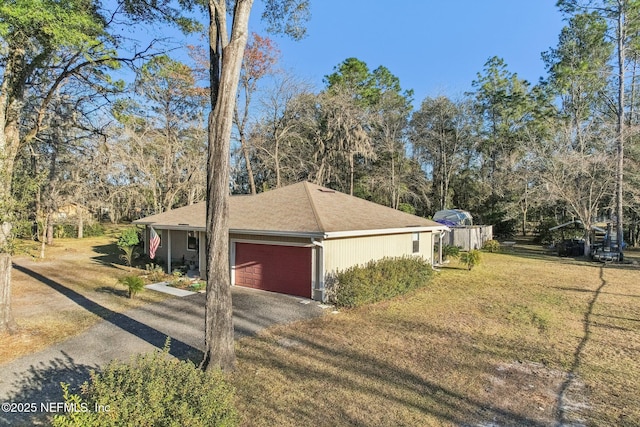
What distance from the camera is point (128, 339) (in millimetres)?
7828

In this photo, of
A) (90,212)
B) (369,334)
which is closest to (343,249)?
(369,334)

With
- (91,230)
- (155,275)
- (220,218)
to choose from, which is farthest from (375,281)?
(91,230)

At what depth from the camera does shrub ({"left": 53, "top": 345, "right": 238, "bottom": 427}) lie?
335 centimetres

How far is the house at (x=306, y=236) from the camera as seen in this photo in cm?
1132

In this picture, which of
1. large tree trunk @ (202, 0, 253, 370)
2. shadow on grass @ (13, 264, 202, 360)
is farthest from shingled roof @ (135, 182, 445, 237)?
large tree trunk @ (202, 0, 253, 370)

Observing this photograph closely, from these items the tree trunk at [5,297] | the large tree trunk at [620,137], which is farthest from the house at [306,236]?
the large tree trunk at [620,137]

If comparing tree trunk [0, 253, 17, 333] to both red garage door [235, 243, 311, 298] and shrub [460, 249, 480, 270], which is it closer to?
red garage door [235, 243, 311, 298]

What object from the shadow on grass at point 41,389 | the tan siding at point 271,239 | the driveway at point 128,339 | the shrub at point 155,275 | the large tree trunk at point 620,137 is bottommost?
the shadow on grass at point 41,389

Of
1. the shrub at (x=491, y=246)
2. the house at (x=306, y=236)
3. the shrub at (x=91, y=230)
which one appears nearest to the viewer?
the house at (x=306, y=236)

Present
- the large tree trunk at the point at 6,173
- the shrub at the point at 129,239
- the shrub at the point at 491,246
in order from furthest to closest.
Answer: the shrub at the point at 491,246 → the shrub at the point at 129,239 → the large tree trunk at the point at 6,173

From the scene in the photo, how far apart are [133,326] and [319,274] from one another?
5.47 metres

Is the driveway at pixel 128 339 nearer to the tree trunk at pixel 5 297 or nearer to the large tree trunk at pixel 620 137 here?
the tree trunk at pixel 5 297

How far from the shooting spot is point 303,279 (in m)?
11.7

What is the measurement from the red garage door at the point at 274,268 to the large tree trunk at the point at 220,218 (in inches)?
220
